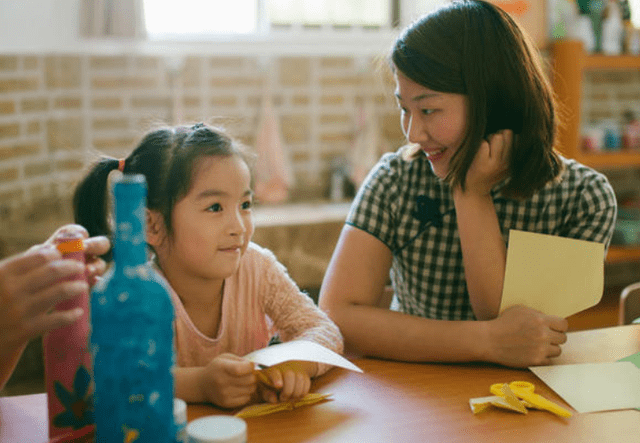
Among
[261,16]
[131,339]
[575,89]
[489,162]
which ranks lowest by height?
[131,339]

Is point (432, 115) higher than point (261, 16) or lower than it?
lower

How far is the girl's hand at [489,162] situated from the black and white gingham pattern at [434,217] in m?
0.10

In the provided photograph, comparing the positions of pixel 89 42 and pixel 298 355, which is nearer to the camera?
pixel 298 355

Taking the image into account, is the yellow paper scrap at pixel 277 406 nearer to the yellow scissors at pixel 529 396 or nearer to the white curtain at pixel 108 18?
the yellow scissors at pixel 529 396

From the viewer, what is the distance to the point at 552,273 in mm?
1193

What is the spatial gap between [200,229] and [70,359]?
0.36 metres

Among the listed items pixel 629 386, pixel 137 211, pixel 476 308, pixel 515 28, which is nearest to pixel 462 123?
pixel 515 28

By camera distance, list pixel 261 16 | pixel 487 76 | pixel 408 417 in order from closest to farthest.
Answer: pixel 408 417 → pixel 487 76 → pixel 261 16

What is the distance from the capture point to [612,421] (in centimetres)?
95

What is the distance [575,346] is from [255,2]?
2487 millimetres

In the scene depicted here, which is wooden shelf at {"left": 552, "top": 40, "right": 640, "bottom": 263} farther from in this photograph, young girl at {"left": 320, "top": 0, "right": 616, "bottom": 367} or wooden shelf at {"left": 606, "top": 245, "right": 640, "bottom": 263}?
young girl at {"left": 320, "top": 0, "right": 616, "bottom": 367}

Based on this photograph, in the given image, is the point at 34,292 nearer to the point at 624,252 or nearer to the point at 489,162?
the point at 489,162

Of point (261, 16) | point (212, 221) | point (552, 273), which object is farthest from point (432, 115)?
point (261, 16)

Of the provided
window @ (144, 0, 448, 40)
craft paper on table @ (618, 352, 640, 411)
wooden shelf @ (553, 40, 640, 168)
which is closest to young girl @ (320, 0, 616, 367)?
craft paper on table @ (618, 352, 640, 411)
